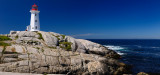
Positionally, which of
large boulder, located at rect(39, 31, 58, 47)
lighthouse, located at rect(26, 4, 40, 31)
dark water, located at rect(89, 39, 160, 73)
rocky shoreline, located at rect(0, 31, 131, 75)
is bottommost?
dark water, located at rect(89, 39, 160, 73)

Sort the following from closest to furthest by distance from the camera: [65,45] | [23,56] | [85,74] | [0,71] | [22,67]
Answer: [0,71], [22,67], [23,56], [85,74], [65,45]

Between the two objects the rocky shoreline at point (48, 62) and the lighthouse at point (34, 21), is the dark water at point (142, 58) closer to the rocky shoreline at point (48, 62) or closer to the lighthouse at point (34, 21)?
the rocky shoreline at point (48, 62)

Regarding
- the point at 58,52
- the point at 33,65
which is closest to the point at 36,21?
the point at 58,52

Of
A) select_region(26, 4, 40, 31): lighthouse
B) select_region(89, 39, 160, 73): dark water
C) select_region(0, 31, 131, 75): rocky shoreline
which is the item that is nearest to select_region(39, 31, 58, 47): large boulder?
select_region(0, 31, 131, 75): rocky shoreline

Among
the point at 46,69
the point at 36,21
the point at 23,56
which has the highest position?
the point at 36,21

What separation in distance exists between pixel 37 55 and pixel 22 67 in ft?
10.4

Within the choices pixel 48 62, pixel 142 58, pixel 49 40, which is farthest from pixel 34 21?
pixel 142 58

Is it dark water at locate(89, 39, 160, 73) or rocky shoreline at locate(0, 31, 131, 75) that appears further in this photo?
dark water at locate(89, 39, 160, 73)

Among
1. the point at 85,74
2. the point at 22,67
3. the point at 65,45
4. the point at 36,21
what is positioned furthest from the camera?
the point at 36,21

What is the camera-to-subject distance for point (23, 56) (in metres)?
19.2

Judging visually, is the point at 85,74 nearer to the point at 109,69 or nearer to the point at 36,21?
the point at 109,69

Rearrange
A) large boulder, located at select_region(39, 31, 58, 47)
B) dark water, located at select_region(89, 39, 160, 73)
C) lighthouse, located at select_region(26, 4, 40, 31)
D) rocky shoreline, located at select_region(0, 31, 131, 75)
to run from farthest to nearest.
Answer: lighthouse, located at select_region(26, 4, 40, 31)
dark water, located at select_region(89, 39, 160, 73)
large boulder, located at select_region(39, 31, 58, 47)
rocky shoreline, located at select_region(0, 31, 131, 75)

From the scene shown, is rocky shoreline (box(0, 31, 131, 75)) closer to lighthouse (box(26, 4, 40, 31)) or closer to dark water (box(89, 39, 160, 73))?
dark water (box(89, 39, 160, 73))

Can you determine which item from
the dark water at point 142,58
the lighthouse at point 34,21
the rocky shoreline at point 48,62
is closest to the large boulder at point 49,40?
the rocky shoreline at point 48,62
